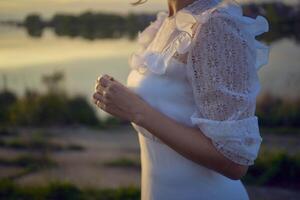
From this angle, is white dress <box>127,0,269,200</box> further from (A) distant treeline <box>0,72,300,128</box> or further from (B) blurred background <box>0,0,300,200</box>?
(A) distant treeline <box>0,72,300,128</box>

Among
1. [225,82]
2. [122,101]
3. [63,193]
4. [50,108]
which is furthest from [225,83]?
[50,108]

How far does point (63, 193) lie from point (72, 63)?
1460 millimetres

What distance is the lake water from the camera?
419cm

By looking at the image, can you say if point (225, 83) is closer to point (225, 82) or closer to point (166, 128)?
point (225, 82)

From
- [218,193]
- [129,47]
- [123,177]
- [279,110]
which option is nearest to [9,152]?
[123,177]

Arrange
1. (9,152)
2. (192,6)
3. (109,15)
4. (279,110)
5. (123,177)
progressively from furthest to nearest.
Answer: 1. (279,110)
2. (109,15)
3. (9,152)
4. (123,177)
5. (192,6)

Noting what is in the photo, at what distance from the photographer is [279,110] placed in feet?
15.7

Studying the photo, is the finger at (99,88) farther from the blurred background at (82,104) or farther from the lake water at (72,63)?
the lake water at (72,63)

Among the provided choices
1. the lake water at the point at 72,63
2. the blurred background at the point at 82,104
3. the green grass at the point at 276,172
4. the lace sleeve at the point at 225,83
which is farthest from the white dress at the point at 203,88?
the lake water at the point at 72,63

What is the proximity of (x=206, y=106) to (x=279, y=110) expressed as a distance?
374cm

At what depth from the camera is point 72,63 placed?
180 inches

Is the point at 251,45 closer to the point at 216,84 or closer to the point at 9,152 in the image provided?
the point at 216,84

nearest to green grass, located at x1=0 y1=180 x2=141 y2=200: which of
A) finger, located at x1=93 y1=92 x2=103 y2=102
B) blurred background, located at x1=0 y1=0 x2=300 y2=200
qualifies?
blurred background, located at x1=0 y1=0 x2=300 y2=200

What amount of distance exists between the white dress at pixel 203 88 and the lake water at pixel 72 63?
265 cm
